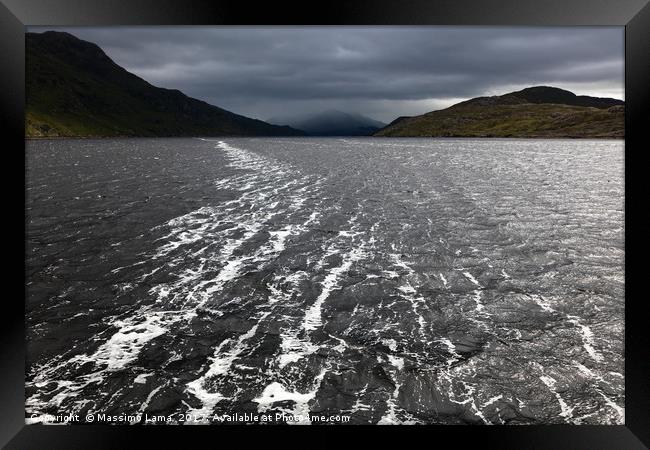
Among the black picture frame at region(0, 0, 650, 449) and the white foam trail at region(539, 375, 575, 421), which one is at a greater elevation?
the black picture frame at region(0, 0, 650, 449)

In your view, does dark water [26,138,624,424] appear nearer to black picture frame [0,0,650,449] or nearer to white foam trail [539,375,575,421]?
white foam trail [539,375,575,421]

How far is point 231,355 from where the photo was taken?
1007cm

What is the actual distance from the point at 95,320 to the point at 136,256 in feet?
23.0

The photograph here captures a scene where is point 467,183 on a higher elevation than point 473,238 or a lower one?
higher

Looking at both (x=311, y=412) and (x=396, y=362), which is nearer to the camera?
(x=311, y=412)

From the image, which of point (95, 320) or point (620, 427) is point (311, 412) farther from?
point (95, 320)

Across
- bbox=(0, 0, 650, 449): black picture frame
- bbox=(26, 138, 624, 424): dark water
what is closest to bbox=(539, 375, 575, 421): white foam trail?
bbox=(26, 138, 624, 424): dark water

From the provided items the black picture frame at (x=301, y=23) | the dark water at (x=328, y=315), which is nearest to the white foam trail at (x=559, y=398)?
the dark water at (x=328, y=315)

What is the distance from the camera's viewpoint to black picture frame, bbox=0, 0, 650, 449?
5332 mm

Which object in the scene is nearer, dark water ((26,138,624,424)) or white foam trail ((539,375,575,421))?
white foam trail ((539,375,575,421))

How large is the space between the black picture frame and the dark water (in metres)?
2.63

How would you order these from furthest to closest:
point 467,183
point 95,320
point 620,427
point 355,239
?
point 467,183 < point 355,239 < point 95,320 < point 620,427
